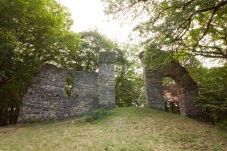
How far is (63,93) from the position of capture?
38.8ft

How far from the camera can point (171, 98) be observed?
17109 mm

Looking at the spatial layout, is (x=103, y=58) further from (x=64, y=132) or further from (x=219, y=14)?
(x=219, y=14)

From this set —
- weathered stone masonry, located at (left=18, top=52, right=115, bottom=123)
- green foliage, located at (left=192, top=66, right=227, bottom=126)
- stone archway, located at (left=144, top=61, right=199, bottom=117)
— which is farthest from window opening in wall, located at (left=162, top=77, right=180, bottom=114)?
weathered stone masonry, located at (left=18, top=52, right=115, bottom=123)

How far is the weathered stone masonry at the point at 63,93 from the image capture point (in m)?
10.7

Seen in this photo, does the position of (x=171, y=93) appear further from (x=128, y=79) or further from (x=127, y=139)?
(x=127, y=139)

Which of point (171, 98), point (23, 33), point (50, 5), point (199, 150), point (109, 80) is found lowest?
point (199, 150)

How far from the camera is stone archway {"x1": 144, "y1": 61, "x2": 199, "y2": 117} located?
37.2 feet

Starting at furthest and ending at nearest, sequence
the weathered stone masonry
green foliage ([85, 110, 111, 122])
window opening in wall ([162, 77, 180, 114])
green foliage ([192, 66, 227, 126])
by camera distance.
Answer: window opening in wall ([162, 77, 180, 114]) < the weathered stone masonry < green foliage ([85, 110, 111, 122]) < green foliage ([192, 66, 227, 126])

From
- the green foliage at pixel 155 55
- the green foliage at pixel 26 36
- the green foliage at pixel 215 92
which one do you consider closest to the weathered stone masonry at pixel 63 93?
the green foliage at pixel 26 36

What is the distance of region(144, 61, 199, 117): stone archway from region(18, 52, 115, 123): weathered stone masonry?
272 centimetres

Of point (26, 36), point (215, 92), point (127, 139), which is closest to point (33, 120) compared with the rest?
point (26, 36)

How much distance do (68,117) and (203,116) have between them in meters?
9.62

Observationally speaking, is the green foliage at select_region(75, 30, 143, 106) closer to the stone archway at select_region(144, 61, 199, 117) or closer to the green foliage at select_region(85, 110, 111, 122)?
the stone archway at select_region(144, 61, 199, 117)

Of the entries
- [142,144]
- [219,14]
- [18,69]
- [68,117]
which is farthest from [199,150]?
[18,69]
